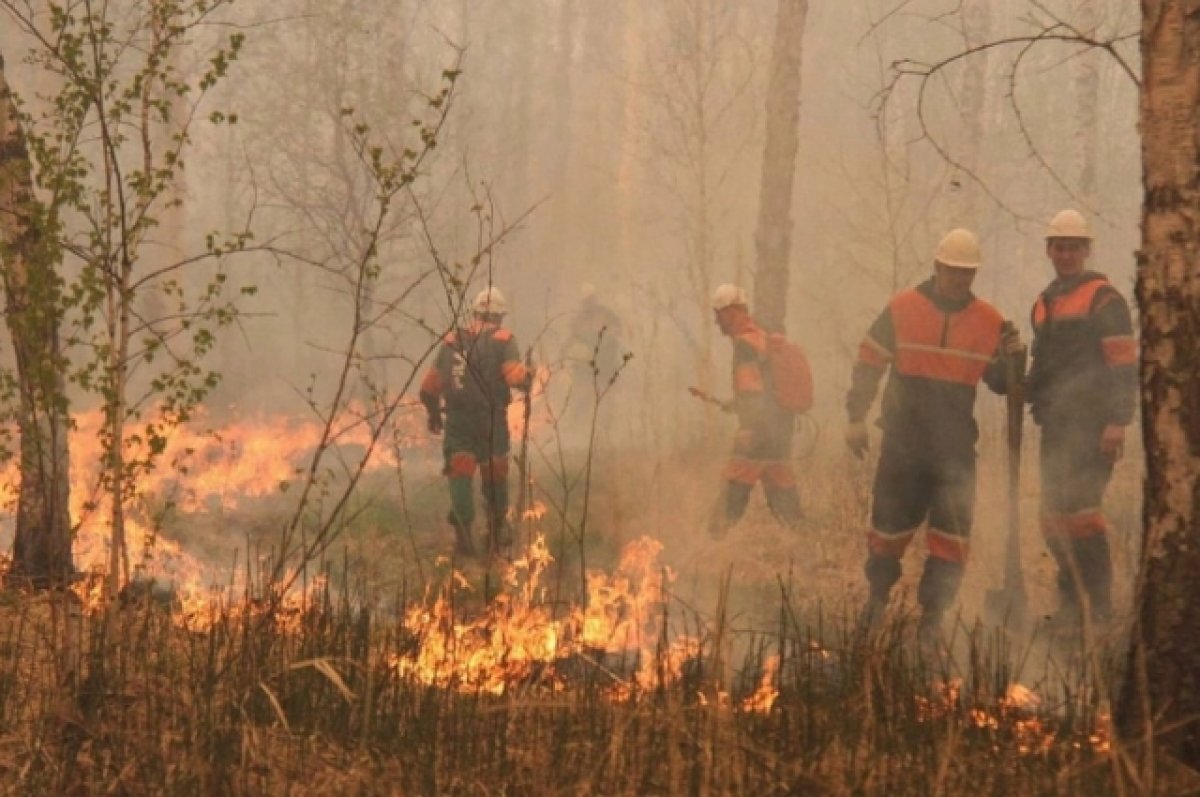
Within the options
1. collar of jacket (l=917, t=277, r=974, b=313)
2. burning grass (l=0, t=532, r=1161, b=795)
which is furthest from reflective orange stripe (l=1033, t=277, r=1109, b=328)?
burning grass (l=0, t=532, r=1161, b=795)

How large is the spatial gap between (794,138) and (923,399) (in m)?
5.70

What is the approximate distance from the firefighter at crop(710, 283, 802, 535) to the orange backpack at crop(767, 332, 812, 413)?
0.07m

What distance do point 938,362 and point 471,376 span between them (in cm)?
363

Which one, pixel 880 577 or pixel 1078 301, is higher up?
pixel 1078 301

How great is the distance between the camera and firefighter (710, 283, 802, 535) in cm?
948

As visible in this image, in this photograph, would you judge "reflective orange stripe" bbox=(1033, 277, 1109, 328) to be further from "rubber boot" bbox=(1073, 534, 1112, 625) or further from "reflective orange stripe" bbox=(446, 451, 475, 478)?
"reflective orange stripe" bbox=(446, 451, 475, 478)

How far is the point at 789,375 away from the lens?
9.50 m

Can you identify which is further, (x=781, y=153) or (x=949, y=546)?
(x=781, y=153)

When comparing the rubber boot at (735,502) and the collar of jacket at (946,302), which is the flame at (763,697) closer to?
the collar of jacket at (946,302)

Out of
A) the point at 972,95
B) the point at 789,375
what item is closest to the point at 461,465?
the point at 789,375

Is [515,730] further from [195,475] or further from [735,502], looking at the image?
[195,475]

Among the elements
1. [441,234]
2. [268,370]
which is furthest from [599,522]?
[268,370]

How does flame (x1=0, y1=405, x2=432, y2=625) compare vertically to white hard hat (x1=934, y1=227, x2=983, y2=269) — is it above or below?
below

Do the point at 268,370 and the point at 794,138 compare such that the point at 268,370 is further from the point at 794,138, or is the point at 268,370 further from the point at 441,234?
the point at 794,138
